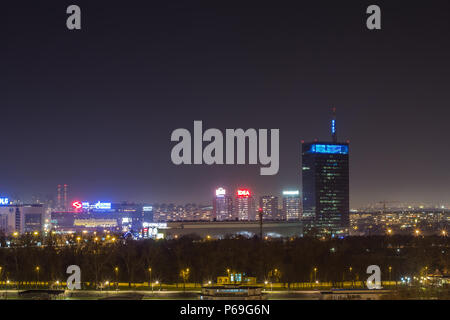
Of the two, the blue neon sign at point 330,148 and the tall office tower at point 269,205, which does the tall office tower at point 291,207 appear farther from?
the blue neon sign at point 330,148

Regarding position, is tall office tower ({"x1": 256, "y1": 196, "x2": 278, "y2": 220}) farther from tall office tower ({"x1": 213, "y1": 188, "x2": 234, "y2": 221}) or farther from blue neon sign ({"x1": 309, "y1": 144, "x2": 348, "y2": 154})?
blue neon sign ({"x1": 309, "y1": 144, "x2": 348, "y2": 154})

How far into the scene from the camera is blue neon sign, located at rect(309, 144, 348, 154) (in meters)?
82.1

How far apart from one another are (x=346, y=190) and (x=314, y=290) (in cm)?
5987

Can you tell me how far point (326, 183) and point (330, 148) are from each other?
17.5 ft

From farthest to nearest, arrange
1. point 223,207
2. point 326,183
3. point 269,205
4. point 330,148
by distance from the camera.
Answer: point 269,205
point 223,207
point 330,148
point 326,183

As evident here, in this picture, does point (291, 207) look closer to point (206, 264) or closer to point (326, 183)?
point (326, 183)

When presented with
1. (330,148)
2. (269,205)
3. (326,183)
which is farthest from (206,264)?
(269,205)

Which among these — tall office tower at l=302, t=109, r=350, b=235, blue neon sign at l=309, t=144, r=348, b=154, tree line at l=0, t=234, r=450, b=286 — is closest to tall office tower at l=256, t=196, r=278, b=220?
tall office tower at l=302, t=109, r=350, b=235

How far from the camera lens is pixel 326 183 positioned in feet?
268

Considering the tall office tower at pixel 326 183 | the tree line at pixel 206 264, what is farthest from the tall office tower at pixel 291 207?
the tree line at pixel 206 264

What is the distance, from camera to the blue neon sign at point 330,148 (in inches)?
3233

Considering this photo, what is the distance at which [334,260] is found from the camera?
28.2 m
